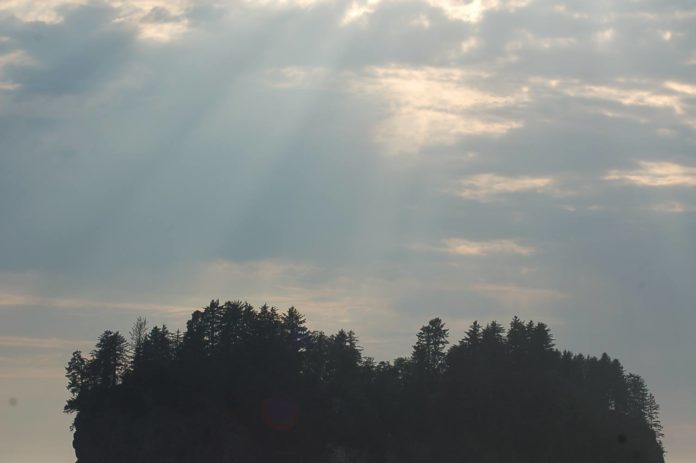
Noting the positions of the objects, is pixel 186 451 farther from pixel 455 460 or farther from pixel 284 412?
pixel 455 460

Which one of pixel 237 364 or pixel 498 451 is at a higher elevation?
pixel 237 364

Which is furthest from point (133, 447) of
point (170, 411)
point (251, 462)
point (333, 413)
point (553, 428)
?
point (553, 428)

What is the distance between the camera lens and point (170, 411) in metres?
198

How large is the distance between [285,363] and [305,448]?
49.8 ft

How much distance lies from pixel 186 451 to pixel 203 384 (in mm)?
11874

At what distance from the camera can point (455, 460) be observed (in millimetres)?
199625

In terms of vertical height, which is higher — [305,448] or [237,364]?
[237,364]

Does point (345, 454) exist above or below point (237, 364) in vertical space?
below

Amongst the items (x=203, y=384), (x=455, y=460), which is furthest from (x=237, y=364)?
(x=455, y=460)

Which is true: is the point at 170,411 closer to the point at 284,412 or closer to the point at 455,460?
the point at 284,412

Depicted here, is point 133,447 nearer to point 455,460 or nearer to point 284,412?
point 284,412

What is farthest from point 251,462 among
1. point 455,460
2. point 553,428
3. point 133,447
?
point 553,428

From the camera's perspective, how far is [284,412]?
196 meters

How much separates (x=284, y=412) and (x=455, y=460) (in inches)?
1240
